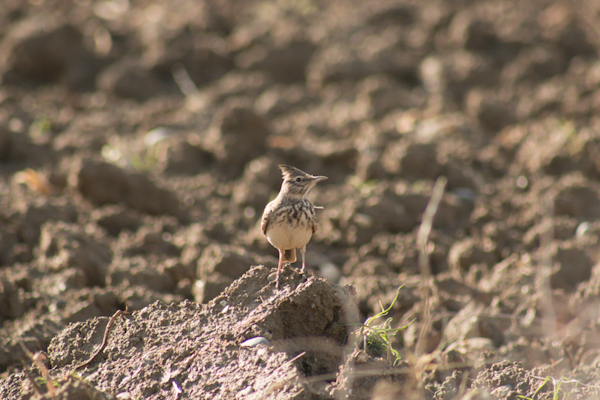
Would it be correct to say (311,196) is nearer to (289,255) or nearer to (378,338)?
(289,255)

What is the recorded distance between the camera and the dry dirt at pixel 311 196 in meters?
3.69

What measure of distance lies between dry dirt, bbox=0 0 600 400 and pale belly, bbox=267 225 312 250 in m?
0.50

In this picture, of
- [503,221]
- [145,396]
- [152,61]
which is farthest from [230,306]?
[152,61]

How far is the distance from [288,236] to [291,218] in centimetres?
12

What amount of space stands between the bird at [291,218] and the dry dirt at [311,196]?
0.52 m

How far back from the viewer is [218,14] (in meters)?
12.2

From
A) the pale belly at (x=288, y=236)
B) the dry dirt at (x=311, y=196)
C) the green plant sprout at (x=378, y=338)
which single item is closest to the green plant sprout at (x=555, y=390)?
the dry dirt at (x=311, y=196)

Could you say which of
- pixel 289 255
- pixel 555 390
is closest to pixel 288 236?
pixel 289 255

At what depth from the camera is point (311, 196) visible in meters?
7.33

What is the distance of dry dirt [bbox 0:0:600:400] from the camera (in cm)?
369

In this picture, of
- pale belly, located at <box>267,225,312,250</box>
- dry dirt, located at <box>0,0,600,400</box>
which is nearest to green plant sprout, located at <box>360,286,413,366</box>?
dry dirt, located at <box>0,0,600,400</box>

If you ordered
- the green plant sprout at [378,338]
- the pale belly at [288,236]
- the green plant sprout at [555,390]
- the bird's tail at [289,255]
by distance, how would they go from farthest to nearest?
the bird's tail at [289,255]
the pale belly at [288,236]
the green plant sprout at [555,390]
the green plant sprout at [378,338]

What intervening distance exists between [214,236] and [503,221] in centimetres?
303

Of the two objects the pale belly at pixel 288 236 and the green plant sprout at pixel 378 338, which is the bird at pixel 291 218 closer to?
the pale belly at pixel 288 236
